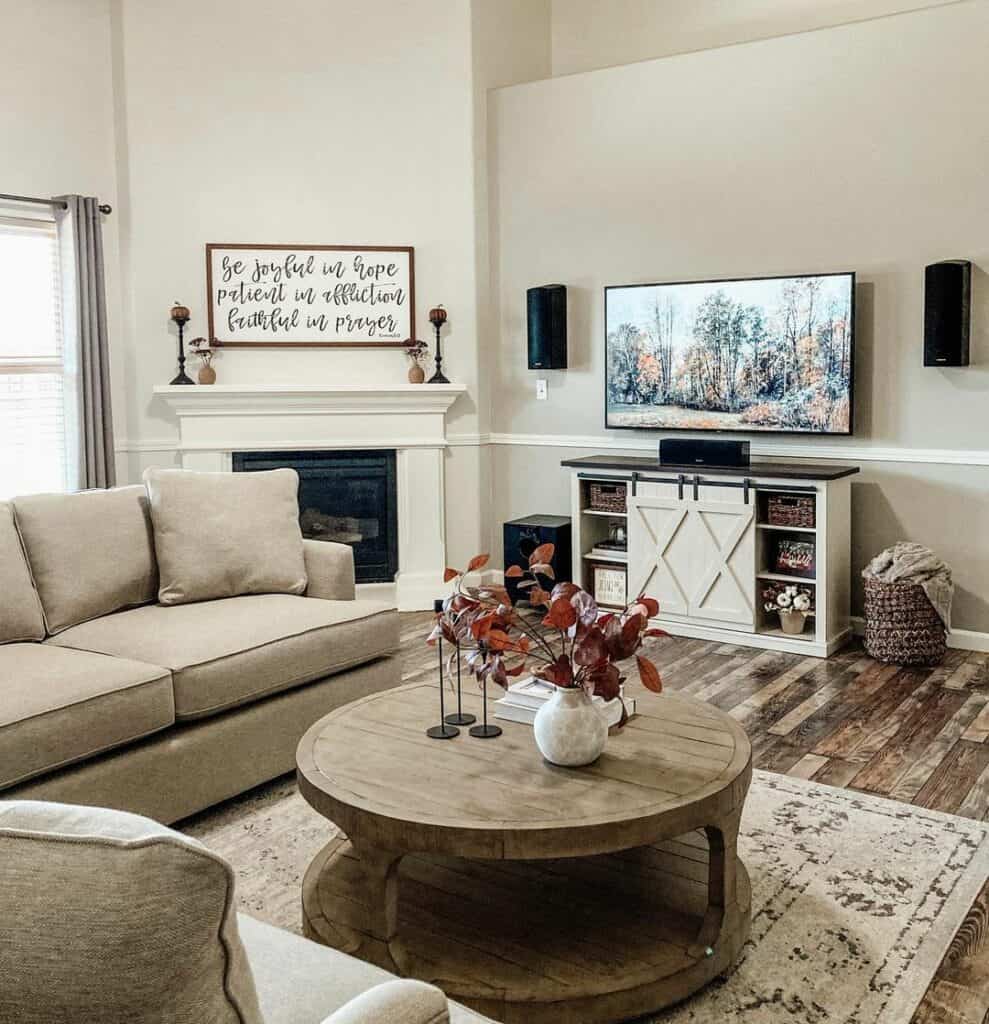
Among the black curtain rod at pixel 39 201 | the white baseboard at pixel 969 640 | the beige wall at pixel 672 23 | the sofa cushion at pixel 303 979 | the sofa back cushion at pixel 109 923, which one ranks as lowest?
the white baseboard at pixel 969 640

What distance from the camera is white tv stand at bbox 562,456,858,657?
16.0ft

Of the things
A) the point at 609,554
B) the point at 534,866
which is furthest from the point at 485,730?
the point at 609,554

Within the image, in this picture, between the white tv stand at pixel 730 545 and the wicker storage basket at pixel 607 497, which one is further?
the wicker storage basket at pixel 607 497

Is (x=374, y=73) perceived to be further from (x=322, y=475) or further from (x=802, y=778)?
(x=802, y=778)

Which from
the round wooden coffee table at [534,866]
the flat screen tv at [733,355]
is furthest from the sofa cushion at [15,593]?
the flat screen tv at [733,355]

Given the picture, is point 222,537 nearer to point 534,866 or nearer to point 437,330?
point 534,866

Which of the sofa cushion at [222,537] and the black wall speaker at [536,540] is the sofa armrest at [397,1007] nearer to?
the sofa cushion at [222,537]

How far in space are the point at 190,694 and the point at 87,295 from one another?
3158 mm

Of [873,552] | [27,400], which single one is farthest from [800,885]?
[27,400]

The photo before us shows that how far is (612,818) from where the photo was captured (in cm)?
215

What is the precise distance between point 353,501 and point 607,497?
4.65 feet

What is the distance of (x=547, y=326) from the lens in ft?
19.4

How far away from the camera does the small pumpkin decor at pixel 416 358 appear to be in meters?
6.00

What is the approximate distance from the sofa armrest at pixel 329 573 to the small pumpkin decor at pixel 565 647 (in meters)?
1.52
